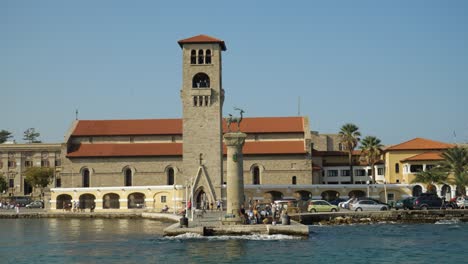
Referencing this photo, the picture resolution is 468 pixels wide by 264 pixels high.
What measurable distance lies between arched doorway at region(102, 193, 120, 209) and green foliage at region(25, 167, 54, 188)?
85.8ft

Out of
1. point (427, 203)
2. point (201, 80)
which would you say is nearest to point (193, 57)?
point (201, 80)

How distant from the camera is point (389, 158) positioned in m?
90.2

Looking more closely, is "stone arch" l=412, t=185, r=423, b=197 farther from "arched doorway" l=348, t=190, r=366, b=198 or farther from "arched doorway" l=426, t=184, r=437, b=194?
"arched doorway" l=348, t=190, r=366, b=198

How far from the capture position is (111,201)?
82.7m

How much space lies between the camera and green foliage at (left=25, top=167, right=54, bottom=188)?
105000 mm

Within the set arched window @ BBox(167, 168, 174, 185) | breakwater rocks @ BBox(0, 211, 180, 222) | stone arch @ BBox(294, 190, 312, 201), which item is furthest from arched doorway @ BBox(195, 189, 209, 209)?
stone arch @ BBox(294, 190, 312, 201)

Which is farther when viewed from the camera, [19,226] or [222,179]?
[222,179]

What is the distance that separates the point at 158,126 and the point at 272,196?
2002 centimetres

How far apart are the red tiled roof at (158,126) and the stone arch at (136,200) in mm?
10842

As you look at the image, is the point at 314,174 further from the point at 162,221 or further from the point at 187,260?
the point at 187,260

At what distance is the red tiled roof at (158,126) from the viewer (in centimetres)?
9075

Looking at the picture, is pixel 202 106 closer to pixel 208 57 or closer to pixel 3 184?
pixel 208 57

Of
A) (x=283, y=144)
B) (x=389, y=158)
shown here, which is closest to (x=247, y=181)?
(x=283, y=144)

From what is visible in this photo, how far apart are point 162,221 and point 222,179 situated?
13463mm
